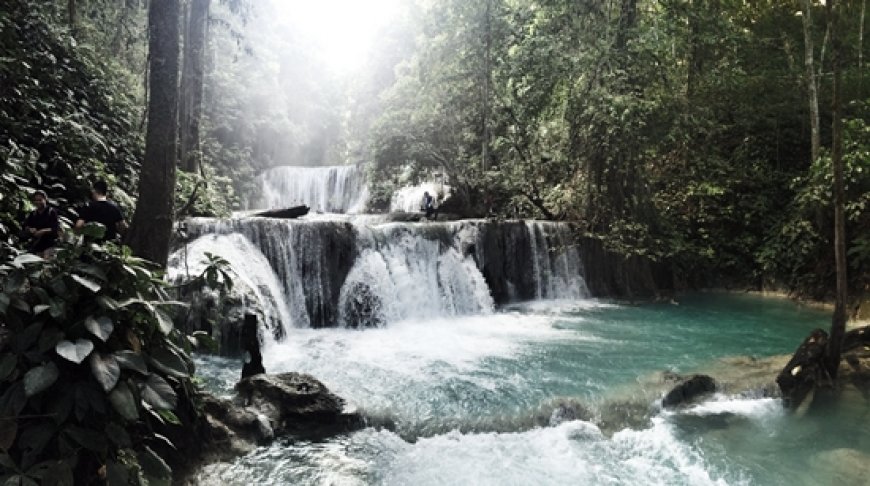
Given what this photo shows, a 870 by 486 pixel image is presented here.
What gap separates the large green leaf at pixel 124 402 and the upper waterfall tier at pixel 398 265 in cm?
765

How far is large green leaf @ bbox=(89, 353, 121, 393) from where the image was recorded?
95.2 inches

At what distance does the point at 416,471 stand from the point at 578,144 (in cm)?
1123

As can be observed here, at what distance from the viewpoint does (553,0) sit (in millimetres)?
14633

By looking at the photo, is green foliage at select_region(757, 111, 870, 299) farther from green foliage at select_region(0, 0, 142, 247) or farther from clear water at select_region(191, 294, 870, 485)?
green foliage at select_region(0, 0, 142, 247)

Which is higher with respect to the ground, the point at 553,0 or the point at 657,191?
the point at 553,0

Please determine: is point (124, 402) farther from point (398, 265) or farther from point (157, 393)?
point (398, 265)

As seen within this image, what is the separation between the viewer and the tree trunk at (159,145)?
4902 millimetres

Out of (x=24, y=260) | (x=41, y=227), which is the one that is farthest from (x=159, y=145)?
(x=24, y=260)

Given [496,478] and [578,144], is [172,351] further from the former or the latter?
[578,144]

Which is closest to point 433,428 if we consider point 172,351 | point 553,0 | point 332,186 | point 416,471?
point 416,471

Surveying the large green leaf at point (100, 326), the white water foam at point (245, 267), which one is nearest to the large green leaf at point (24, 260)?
the large green leaf at point (100, 326)

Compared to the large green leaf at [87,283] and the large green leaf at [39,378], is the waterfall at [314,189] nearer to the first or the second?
the large green leaf at [87,283]

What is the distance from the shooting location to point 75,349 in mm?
2396

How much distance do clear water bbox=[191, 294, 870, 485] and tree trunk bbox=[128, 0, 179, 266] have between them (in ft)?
7.09
